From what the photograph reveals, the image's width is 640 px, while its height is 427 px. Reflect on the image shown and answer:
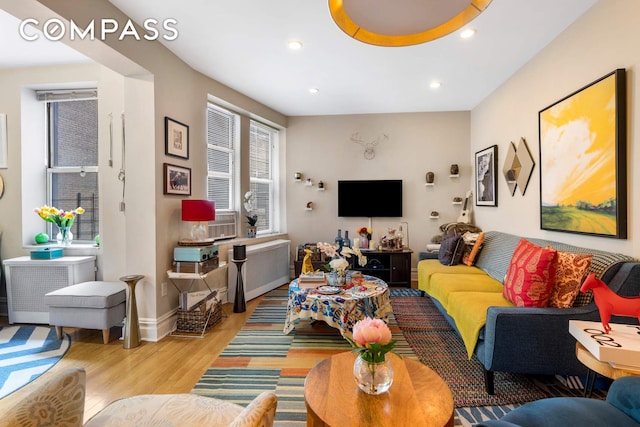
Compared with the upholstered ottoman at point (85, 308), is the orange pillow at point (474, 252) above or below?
above

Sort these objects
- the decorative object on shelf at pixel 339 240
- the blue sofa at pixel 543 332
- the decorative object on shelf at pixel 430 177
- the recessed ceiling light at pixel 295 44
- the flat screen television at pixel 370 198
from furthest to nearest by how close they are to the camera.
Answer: the flat screen television at pixel 370 198
the decorative object on shelf at pixel 430 177
the decorative object on shelf at pixel 339 240
the recessed ceiling light at pixel 295 44
the blue sofa at pixel 543 332

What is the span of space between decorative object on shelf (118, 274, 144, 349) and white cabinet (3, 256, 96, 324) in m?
0.94

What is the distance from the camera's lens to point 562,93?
2.60m

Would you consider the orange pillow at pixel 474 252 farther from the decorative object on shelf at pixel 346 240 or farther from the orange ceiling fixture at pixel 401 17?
the orange ceiling fixture at pixel 401 17

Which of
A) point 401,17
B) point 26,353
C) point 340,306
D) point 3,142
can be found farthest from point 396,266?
point 3,142

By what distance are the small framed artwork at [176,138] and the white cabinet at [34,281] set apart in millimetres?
1521

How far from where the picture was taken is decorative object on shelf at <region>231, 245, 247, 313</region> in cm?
350

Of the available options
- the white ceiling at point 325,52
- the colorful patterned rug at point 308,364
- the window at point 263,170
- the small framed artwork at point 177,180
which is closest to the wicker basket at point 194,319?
the colorful patterned rug at point 308,364

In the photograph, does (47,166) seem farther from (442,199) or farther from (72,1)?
(442,199)

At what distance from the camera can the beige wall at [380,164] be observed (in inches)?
191

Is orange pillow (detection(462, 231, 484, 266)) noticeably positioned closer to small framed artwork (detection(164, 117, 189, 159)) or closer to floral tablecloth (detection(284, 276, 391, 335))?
floral tablecloth (detection(284, 276, 391, 335))

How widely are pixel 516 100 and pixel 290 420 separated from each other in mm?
3788

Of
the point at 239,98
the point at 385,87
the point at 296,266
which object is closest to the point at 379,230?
the point at 296,266

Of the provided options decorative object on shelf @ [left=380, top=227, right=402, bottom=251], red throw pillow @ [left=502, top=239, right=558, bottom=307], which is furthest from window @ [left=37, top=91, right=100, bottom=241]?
red throw pillow @ [left=502, top=239, right=558, bottom=307]
